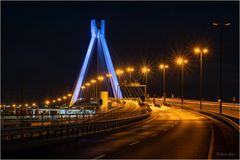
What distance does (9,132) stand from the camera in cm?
1878

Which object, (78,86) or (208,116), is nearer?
(208,116)

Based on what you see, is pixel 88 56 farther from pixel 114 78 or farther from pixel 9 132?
pixel 9 132

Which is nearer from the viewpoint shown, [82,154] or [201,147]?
[82,154]

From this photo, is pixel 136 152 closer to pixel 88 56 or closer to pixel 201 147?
pixel 201 147

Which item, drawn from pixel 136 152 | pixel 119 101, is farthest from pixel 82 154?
pixel 119 101

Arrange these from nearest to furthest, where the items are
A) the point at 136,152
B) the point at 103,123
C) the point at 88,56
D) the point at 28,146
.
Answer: the point at 136,152, the point at 28,146, the point at 103,123, the point at 88,56

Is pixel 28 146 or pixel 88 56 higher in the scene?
pixel 88 56

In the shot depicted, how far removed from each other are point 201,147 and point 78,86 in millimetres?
67651

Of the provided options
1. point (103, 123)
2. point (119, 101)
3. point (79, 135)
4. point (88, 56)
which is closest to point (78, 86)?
point (88, 56)

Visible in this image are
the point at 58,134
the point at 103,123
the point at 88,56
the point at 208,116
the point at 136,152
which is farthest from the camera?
the point at 88,56

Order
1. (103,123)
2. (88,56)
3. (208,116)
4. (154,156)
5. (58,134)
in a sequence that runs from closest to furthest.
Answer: (154,156), (58,134), (103,123), (208,116), (88,56)

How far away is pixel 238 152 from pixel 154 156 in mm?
3600

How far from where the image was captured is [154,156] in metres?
17.3

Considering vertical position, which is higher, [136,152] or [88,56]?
[88,56]
